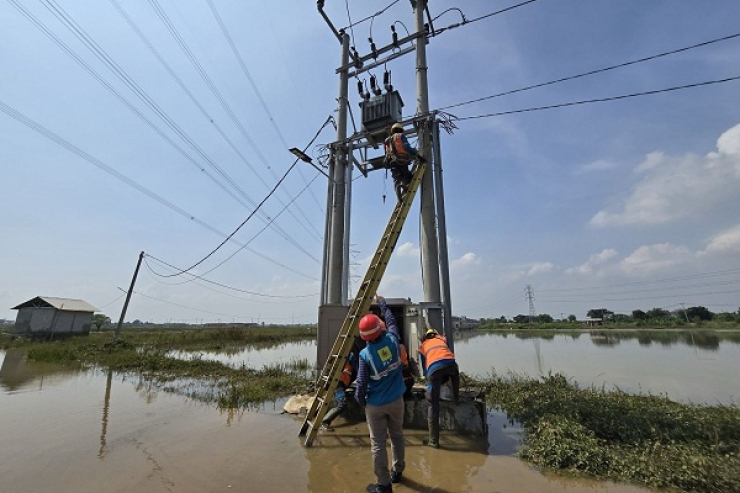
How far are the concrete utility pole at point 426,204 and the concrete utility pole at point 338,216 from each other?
2.52 meters

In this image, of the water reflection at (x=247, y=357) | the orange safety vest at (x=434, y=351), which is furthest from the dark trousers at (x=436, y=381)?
the water reflection at (x=247, y=357)

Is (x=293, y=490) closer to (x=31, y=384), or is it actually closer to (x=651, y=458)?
(x=651, y=458)

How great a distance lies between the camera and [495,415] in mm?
7285

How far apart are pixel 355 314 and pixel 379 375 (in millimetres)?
2249

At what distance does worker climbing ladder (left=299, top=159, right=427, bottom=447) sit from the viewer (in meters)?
5.60

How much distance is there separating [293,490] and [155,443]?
3.16 meters

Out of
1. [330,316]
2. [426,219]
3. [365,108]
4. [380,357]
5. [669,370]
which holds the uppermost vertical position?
[365,108]

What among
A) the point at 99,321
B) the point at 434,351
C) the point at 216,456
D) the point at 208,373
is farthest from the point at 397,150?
the point at 99,321

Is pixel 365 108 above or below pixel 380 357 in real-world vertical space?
above

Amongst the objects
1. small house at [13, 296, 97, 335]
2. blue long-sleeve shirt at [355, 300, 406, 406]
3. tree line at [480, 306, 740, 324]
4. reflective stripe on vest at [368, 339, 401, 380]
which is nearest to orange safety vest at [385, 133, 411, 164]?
blue long-sleeve shirt at [355, 300, 406, 406]

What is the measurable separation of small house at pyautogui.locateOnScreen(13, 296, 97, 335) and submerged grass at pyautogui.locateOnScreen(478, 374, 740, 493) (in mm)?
37233

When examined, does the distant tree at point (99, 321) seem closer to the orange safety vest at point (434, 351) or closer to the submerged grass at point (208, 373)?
the submerged grass at point (208, 373)

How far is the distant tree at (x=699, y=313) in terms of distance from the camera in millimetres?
64500

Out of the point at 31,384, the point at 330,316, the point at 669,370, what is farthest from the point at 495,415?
the point at 31,384
